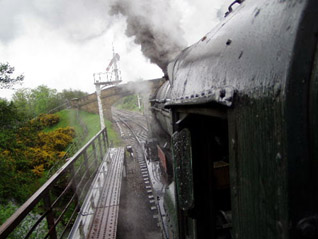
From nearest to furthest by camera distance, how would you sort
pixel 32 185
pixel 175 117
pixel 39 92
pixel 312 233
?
pixel 312 233
pixel 175 117
pixel 32 185
pixel 39 92

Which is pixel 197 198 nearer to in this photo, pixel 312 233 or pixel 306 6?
pixel 312 233

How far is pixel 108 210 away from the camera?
4070mm

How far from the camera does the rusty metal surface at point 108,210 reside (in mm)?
3436

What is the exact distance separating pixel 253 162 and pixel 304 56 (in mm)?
393

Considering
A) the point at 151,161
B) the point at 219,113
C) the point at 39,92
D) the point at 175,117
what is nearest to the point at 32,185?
the point at 151,161

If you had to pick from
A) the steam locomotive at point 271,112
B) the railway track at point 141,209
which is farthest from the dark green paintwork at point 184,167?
the railway track at point 141,209

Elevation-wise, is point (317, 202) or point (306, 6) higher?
point (306, 6)

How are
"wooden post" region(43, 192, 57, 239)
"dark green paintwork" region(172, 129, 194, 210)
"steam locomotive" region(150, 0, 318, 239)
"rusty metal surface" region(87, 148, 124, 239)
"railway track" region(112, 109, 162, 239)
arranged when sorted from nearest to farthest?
"steam locomotive" region(150, 0, 318, 239), "dark green paintwork" region(172, 129, 194, 210), "wooden post" region(43, 192, 57, 239), "rusty metal surface" region(87, 148, 124, 239), "railway track" region(112, 109, 162, 239)

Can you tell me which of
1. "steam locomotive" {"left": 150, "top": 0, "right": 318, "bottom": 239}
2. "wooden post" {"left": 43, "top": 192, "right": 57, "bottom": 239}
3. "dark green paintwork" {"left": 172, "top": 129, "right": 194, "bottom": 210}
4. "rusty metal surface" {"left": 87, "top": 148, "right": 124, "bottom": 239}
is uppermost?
"steam locomotive" {"left": 150, "top": 0, "right": 318, "bottom": 239}

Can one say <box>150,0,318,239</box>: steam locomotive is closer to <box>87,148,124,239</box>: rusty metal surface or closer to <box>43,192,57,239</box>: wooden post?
<box>43,192,57,239</box>: wooden post

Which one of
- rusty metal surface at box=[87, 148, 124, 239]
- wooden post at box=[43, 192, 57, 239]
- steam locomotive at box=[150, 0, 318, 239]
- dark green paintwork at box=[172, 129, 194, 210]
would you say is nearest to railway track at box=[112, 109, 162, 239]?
rusty metal surface at box=[87, 148, 124, 239]

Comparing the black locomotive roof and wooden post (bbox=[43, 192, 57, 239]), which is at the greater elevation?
the black locomotive roof

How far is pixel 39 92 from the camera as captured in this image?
40688mm

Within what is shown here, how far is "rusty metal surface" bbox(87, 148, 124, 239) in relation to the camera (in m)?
3.44
